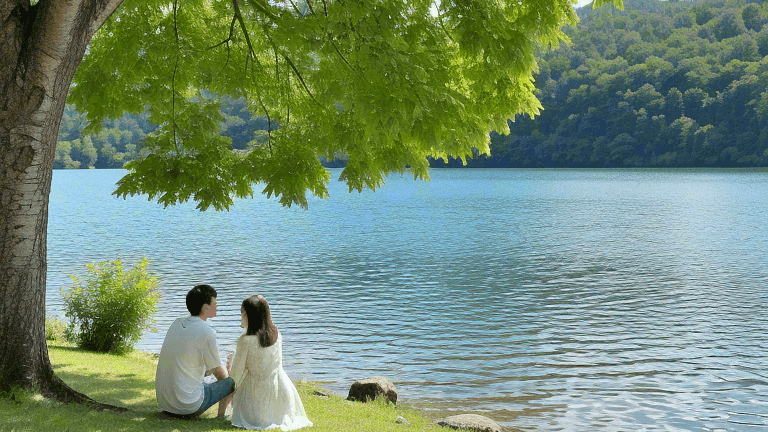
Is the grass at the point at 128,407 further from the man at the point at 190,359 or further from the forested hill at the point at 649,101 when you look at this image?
the forested hill at the point at 649,101

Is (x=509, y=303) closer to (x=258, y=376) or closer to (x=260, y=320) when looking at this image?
(x=258, y=376)

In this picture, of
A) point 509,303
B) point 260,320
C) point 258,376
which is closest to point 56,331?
point 258,376

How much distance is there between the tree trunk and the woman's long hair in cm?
188

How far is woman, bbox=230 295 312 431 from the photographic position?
6719 mm

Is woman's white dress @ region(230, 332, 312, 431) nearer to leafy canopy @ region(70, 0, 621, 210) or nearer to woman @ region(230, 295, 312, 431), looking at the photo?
woman @ region(230, 295, 312, 431)

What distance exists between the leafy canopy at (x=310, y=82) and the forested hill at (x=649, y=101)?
9433 centimetres

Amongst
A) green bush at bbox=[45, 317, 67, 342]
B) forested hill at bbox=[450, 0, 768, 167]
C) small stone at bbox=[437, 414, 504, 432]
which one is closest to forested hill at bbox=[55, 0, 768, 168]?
forested hill at bbox=[450, 0, 768, 167]

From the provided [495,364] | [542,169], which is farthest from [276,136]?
[542,169]

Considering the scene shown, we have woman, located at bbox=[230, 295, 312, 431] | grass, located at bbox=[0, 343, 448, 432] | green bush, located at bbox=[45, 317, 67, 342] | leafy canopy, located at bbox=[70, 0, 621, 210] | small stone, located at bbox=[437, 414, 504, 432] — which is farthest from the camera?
green bush, located at bbox=[45, 317, 67, 342]

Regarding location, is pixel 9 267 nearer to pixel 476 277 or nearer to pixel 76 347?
pixel 76 347

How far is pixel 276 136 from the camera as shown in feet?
36.0

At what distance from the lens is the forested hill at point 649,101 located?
4604 inches

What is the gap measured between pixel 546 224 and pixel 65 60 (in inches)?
1571

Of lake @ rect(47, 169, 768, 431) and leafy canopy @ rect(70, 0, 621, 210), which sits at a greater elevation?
leafy canopy @ rect(70, 0, 621, 210)
